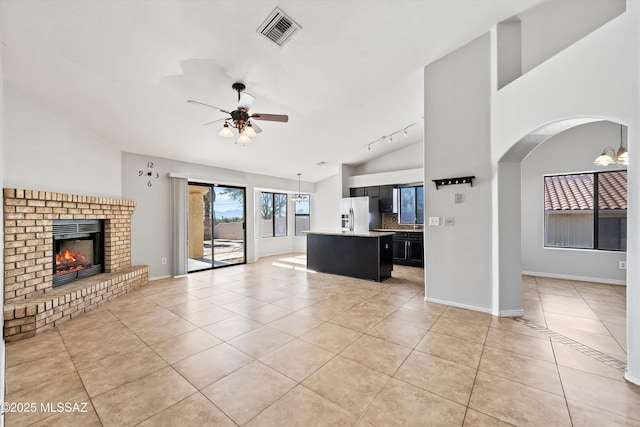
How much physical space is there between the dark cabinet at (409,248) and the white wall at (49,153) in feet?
20.9

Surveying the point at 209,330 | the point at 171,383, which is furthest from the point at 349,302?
the point at 171,383

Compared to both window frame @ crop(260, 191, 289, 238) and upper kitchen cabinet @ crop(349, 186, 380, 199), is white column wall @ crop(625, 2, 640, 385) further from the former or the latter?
window frame @ crop(260, 191, 289, 238)

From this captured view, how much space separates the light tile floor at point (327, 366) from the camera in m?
1.69

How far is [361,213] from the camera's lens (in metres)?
7.44

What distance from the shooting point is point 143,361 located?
7.61 feet

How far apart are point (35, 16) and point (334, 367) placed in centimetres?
392

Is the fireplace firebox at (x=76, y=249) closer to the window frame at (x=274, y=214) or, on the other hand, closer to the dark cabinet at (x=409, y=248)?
the window frame at (x=274, y=214)

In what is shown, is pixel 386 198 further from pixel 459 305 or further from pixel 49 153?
pixel 49 153

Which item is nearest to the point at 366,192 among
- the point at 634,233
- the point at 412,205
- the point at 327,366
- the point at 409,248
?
the point at 412,205

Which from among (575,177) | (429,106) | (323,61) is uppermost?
(323,61)

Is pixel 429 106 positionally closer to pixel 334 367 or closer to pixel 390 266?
pixel 390 266

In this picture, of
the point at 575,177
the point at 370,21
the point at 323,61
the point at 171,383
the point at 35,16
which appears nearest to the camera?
the point at 171,383

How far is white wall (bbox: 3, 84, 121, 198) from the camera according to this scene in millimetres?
3031

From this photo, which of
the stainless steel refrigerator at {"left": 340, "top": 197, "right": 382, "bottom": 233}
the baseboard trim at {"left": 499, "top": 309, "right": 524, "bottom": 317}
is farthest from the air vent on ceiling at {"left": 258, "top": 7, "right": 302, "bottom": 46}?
the stainless steel refrigerator at {"left": 340, "top": 197, "right": 382, "bottom": 233}
